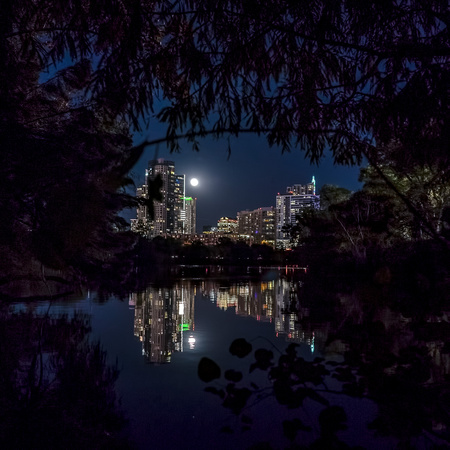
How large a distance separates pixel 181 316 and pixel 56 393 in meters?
6.35

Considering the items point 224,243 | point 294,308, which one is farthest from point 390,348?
point 224,243

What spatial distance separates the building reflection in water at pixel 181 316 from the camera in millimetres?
7672

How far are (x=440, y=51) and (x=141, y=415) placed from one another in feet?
12.2

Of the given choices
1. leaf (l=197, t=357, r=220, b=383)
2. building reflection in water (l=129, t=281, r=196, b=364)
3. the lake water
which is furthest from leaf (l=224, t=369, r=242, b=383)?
building reflection in water (l=129, t=281, r=196, b=364)

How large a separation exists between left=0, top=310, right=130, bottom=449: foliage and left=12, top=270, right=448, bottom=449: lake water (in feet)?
0.63

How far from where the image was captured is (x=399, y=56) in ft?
13.2

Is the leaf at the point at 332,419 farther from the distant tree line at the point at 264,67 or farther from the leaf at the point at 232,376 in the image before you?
the distant tree line at the point at 264,67

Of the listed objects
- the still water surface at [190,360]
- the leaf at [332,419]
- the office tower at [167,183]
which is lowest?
the still water surface at [190,360]

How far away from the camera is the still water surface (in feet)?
12.7

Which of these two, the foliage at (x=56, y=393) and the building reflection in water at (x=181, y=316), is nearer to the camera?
the foliage at (x=56, y=393)

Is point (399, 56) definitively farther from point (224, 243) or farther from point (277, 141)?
point (224, 243)

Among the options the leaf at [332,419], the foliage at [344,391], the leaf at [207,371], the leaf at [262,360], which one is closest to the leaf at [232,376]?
the foliage at [344,391]

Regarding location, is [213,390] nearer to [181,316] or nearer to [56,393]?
[56,393]

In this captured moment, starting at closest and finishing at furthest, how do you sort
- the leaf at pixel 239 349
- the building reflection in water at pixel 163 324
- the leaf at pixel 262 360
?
the leaf at pixel 239 349, the leaf at pixel 262 360, the building reflection in water at pixel 163 324
